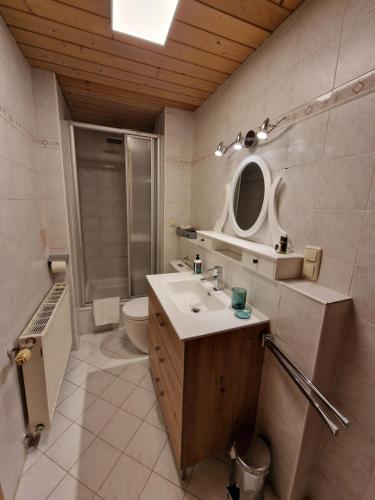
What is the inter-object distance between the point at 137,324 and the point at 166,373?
727 mm

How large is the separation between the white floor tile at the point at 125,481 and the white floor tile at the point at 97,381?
0.55m

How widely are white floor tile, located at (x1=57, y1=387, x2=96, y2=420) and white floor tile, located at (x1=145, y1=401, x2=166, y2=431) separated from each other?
448 mm

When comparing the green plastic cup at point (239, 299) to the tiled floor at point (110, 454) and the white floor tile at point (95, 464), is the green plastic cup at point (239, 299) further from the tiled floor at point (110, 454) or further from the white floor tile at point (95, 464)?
the white floor tile at point (95, 464)

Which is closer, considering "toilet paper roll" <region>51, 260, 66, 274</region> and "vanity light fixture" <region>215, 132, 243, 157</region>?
"vanity light fixture" <region>215, 132, 243, 157</region>

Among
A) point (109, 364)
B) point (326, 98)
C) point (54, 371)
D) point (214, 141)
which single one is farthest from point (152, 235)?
point (326, 98)

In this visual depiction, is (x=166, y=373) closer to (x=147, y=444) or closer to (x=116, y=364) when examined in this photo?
(x=147, y=444)

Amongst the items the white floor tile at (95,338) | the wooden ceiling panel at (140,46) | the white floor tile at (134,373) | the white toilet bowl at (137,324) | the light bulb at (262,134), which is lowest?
the white floor tile at (134,373)

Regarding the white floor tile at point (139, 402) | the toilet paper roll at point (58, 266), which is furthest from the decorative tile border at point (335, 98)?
the white floor tile at point (139, 402)

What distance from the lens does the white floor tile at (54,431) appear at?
126 cm

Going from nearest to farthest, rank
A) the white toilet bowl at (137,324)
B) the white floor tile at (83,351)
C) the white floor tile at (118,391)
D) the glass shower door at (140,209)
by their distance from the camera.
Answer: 1. the white floor tile at (118,391)
2. the white toilet bowl at (137,324)
3. the white floor tile at (83,351)
4. the glass shower door at (140,209)

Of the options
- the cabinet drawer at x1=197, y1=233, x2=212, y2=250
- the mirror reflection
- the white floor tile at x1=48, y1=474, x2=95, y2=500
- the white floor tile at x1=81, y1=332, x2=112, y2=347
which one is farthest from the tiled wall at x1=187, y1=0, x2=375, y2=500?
the white floor tile at x1=81, y1=332, x2=112, y2=347

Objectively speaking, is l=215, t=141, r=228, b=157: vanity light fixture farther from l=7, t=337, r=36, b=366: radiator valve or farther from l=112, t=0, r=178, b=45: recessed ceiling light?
l=7, t=337, r=36, b=366: radiator valve

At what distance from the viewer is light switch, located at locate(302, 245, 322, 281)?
955 mm

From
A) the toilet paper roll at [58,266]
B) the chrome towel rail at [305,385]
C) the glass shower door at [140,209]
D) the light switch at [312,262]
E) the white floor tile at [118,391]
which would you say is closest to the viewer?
the chrome towel rail at [305,385]
